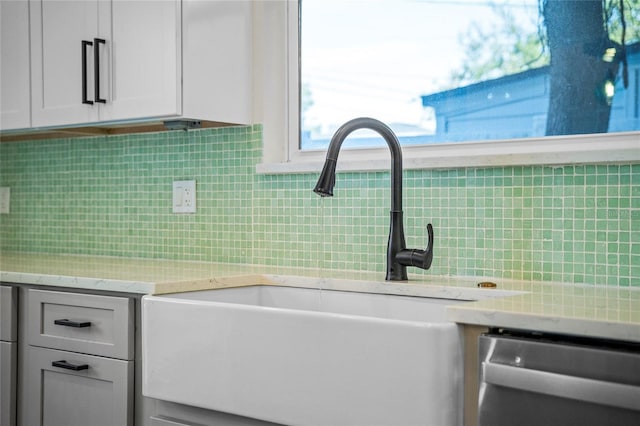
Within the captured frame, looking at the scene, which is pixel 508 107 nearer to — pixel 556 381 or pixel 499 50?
pixel 499 50

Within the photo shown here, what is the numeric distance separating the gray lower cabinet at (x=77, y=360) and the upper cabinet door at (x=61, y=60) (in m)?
0.68

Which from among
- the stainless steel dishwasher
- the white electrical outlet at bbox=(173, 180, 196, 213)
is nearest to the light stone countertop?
the stainless steel dishwasher

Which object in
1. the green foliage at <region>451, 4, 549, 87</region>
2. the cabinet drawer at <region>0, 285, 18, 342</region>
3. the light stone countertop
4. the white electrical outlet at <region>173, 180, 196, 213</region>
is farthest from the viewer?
the white electrical outlet at <region>173, 180, 196, 213</region>

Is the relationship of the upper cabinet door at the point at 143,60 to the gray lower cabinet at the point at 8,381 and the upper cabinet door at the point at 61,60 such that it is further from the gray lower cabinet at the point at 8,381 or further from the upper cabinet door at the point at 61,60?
the gray lower cabinet at the point at 8,381

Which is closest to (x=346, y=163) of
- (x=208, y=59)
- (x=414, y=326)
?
(x=208, y=59)

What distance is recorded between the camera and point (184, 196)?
2.76 m

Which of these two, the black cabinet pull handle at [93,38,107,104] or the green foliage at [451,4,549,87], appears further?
the black cabinet pull handle at [93,38,107,104]

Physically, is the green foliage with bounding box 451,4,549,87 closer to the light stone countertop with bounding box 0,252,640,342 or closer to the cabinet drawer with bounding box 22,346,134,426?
the light stone countertop with bounding box 0,252,640,342

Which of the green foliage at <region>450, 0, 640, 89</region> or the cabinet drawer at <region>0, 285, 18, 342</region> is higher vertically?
the green foliage at <region>450, 0, 640, 89</region>

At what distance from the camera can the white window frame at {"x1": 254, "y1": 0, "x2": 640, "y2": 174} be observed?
204 centimetres

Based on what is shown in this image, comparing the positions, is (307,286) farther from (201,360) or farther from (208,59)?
(208,59)

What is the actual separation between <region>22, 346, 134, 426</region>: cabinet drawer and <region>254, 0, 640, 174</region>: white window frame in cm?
82

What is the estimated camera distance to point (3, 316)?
2361 millimetres

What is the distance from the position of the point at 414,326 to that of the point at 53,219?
215 centimetres
